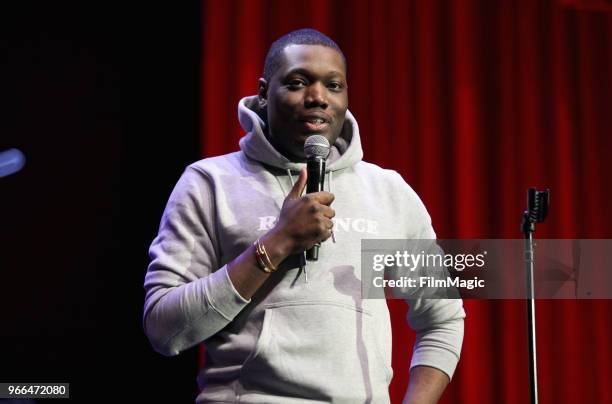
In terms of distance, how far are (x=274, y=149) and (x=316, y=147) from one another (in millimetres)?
208

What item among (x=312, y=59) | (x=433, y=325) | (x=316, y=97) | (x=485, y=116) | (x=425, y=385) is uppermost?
(x=485, y=116)

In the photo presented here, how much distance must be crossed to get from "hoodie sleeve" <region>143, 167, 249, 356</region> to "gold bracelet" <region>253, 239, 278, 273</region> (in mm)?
72

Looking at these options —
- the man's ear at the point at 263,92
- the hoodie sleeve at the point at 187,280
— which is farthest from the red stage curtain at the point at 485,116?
the hoodie sleeve at the point at 187,280

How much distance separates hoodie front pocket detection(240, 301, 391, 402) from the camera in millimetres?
1431

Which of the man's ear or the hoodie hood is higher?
the man's ear

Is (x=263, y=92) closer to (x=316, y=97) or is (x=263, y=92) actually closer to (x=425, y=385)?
(x=316, y=97)

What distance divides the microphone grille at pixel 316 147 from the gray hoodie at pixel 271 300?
0.16m

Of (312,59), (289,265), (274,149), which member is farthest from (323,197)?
(312,59)

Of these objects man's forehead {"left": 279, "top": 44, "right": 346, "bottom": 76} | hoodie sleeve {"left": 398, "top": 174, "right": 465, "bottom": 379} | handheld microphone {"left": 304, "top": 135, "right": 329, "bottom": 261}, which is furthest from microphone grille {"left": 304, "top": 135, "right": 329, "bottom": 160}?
hoodie sleeve {"left": 398, "top": 174, "right": 465, "bottom": 379}

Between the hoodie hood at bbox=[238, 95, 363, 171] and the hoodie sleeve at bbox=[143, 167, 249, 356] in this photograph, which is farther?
the hoodie hood at bbox=[238, 95, 363, 171]

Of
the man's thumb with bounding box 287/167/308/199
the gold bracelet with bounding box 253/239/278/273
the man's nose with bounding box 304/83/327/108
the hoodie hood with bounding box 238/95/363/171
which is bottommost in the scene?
the gold bracelet with bounding box 253/239/278/273

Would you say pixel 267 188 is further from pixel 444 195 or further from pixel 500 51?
pixel 500 51

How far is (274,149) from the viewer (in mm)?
1688

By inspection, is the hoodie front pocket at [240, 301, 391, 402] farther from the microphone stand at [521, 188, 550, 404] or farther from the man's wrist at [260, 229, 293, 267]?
the microphone stand at [521, 188, 550, 404]
